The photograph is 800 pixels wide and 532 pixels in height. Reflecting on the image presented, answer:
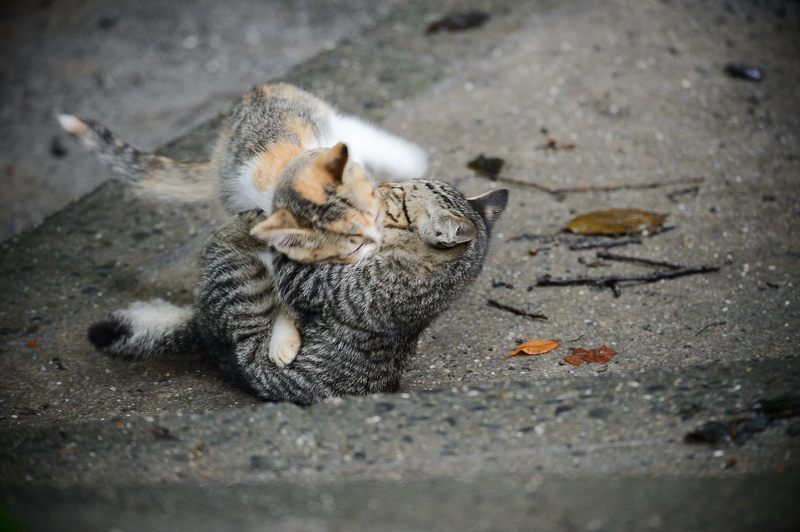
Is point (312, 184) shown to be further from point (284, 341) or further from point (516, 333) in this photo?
point (516, 333)

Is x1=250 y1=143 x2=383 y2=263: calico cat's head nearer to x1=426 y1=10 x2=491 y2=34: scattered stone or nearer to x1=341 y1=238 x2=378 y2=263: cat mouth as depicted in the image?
x1=341 y1=238 x2=378 y2=263: cat mouth

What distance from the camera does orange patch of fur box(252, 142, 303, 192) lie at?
11.4ft

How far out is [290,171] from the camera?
131 inches

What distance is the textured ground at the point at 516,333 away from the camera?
2.31 metres

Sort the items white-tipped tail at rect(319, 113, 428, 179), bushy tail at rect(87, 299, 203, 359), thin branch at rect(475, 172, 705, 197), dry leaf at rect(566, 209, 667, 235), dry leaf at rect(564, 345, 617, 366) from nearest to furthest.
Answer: dry leaf at rect(564, 345, 617, 366) → bushy tail at rect(87, 299, 203, 359) → white-tipped tail at rect(319, 113, 428, 179) → dry leaf at rect(566, 209, 667, 235) → thin branch at rect(475, 172, 705, 197)

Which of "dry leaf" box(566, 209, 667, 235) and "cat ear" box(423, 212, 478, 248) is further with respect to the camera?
"dry leaf" box(566, 209, 667, 235)

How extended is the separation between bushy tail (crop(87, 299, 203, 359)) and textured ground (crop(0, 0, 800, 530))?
4.2 inches

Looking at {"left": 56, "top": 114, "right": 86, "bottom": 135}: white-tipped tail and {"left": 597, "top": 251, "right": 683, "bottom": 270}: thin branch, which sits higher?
{"left": 56, "top": 114, "right": 86, "bottom": 135}: white-tipped tail

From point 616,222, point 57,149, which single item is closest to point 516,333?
point 616,222

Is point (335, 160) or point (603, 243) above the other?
point (335, 160)

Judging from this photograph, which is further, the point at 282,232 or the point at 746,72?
the point at 746,72

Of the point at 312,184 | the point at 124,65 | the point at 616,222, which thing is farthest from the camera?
the point at 124,65

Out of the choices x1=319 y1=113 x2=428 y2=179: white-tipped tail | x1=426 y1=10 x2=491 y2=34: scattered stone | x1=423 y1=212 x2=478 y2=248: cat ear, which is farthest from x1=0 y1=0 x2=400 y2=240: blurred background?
x1=423 y1=212 x2=478 y2=248: cat ear

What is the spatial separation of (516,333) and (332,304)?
0.83 metres
